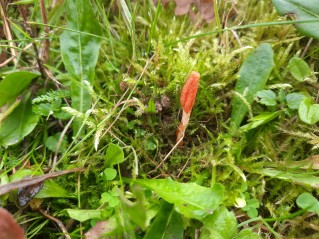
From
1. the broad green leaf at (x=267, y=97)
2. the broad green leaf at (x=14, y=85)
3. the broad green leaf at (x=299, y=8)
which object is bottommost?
the broad green leaf at (x=14, y=85)

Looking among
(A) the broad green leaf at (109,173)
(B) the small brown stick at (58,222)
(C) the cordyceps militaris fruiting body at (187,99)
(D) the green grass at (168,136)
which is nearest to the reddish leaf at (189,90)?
(C) the cordyceps militaris fruiting body at (187,99)

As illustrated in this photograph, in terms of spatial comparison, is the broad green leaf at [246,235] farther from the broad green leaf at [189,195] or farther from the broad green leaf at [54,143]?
the broad green leaf at [54,143]

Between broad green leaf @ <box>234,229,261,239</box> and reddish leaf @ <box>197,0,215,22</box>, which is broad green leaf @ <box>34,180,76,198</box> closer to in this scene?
broad green leaf @ <box>234,229,261,239</box>

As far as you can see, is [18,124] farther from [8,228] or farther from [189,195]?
[189,195]

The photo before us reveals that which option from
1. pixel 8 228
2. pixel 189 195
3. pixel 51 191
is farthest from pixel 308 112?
pixel 8 228

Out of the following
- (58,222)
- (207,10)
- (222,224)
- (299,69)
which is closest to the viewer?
(222,224)

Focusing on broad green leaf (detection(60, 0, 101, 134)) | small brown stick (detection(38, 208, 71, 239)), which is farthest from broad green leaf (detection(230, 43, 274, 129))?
small brown stick (detection(38, 208, 71, 239))

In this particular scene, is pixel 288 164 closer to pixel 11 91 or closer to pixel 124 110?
pixel 124 110
